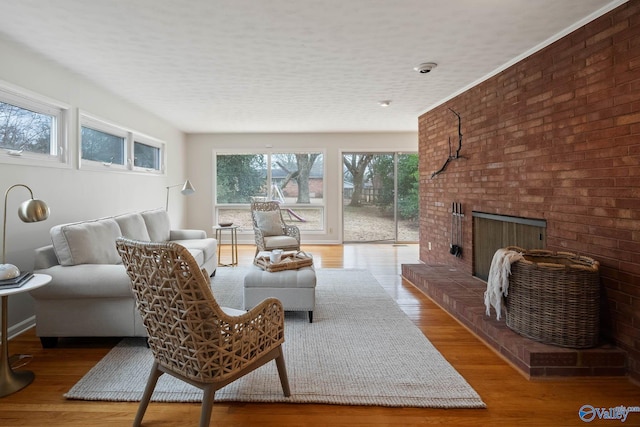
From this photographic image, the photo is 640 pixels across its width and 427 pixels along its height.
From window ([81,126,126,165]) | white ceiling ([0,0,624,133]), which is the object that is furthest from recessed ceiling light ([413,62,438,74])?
window ([81,126,126,165])

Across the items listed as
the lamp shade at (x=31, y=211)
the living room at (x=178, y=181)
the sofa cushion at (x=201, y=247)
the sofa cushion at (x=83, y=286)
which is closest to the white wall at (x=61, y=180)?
the living room at (x=178, y=181)

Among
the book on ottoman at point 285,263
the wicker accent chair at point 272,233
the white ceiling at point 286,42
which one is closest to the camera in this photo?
the white ceiling at point 286,42

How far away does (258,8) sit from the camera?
86.6 inches

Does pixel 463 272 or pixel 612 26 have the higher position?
pixel 612 26

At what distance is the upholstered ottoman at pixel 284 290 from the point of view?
2889 millimetres

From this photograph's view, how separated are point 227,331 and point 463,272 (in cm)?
325

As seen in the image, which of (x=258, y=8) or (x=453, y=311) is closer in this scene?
(x=258, y=8)

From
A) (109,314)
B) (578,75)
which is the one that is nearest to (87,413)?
(109,314)

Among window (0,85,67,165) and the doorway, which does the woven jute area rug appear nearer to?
window (0,85,67,165)

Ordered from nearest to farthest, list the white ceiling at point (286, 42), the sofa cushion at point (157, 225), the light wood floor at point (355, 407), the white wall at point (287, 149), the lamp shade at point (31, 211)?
1. the light wood floor at point (355, 407)
2. the lamp shade at point (31, 211)
3. the white ceiling at point (286, 42)
4. the sofa cushion at point (157, 225)
5. the white wall at point (287, 149)

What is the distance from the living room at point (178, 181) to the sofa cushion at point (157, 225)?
1.58 ft

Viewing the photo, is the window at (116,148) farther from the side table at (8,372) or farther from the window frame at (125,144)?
the side table at (8,372)

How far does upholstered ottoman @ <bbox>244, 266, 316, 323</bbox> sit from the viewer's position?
289 cm

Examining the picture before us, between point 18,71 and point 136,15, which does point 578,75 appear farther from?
point 18,71
